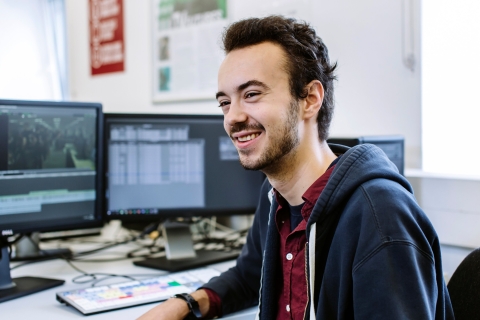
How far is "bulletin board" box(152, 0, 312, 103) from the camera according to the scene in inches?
99.0

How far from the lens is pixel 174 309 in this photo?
3.97 feet

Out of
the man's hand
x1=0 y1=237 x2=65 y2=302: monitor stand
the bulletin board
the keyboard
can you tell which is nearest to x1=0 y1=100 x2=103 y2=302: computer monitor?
x1=0 y1=237 x2=65 y2=302: monitor stand

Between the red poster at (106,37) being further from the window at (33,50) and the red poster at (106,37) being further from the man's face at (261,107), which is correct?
the man's face at (261,107)

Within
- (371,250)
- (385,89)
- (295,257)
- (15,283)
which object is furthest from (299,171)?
(15,283)

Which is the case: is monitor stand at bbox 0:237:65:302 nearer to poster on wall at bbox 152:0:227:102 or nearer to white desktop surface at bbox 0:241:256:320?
white desktop surface at bbox 0:241:256:320

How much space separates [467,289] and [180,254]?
948 mm

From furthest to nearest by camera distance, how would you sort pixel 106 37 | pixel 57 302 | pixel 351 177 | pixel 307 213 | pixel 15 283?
pixel 106 37 → pixel 15 283 → pixel 57 302 → pixel 307 213 → pixel 351 177

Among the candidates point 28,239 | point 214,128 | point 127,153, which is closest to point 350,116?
point 214,128

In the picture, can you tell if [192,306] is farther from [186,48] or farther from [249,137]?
[186,48]

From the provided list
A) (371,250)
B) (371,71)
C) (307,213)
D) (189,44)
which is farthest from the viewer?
(189,44)

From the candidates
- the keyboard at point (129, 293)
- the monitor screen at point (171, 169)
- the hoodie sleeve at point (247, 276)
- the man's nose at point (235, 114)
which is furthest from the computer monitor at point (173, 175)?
the man's nose at point (235, 114)

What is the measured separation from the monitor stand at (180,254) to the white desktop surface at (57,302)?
0.02 metres

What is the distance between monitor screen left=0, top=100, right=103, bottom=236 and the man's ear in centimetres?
74

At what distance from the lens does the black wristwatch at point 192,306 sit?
4.06 ft
